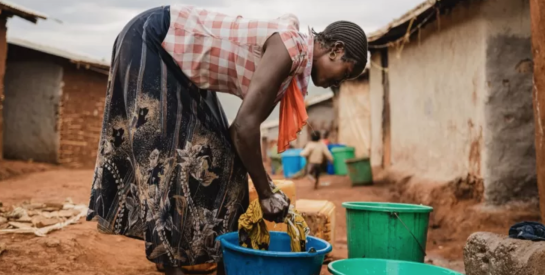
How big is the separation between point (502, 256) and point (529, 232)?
0.60 ft

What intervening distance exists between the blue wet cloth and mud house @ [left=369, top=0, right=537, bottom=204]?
9.51ft

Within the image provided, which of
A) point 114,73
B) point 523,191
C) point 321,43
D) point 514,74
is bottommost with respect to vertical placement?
point 523,191

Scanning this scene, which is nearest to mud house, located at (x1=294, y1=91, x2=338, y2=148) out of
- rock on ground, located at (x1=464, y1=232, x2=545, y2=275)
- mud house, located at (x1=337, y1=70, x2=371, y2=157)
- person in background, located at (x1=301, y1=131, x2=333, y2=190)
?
mud house, located at (x1=337, y1=70, x2=371, y2=157)

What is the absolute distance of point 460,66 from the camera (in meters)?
6.05

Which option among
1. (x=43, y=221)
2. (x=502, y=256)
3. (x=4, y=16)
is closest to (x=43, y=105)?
(x=4, y=16)

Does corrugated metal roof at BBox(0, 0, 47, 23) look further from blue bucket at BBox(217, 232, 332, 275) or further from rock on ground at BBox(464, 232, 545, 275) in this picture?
rock on ground at BBox(464, 232, 545, 275)

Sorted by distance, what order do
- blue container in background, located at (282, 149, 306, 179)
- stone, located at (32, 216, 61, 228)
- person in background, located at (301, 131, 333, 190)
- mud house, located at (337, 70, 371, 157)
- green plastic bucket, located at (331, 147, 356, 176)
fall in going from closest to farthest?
stone, located at (32, 216, 61, 228), person in background, located at (301, 131, 333, 190), green plastic bucket, located at (331, 147, 356, 176), blue container in background, located at (282, 149, 306, 179), mud house, located at (337, 70, 371, 157)

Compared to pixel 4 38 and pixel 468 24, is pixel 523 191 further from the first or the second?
pixel 4 38

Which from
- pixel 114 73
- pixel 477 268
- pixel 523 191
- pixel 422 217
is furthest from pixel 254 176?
pixel 523 191

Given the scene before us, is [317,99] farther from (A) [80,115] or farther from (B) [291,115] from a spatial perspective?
(B) [291,115]

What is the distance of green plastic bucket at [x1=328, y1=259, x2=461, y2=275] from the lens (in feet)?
7.97

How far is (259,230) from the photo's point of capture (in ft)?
6.85

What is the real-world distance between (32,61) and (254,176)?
10.8 meters

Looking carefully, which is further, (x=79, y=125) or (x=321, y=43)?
(x=79, y=125)
